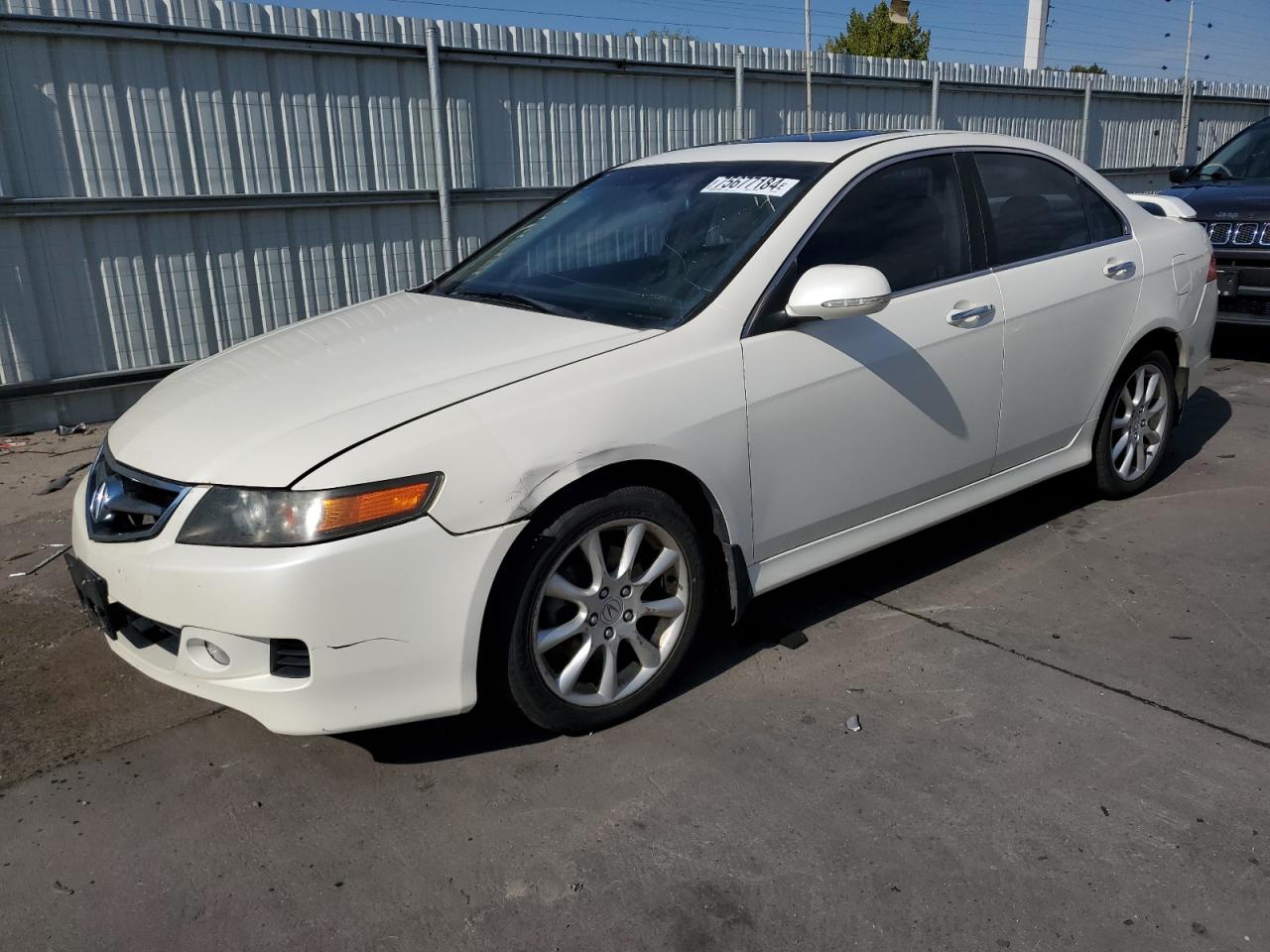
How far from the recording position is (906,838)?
2699 millimetres

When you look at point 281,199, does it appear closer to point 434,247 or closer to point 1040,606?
point 434,247

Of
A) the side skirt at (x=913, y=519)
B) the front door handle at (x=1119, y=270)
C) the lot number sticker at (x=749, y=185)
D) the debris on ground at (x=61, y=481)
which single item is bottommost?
the debris on ground at (x=61, y=481)

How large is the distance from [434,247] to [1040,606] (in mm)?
5990

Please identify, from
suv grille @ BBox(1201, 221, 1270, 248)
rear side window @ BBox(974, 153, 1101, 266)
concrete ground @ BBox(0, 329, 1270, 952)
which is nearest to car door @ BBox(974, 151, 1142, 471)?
rear side window @ BBox(974, 153, 1101, 266)

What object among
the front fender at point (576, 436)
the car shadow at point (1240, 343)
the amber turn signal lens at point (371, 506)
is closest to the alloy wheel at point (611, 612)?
the front fender at point (576, 436)

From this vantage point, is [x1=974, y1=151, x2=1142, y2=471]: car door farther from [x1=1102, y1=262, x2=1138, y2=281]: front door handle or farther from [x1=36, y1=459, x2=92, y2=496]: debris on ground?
[x1=36, y1=459, x2=92, y2=496]: debris on ground

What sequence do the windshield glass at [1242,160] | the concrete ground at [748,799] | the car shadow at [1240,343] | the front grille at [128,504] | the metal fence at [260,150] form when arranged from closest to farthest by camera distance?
the concrete ground at [748,799] < the front grille at [128,504] < the metal fence at [260,150] < the car shadow at [1240,343] < the windshield glass at [1242,160]

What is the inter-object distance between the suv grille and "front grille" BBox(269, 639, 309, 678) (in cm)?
717

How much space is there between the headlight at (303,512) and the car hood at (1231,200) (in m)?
7.09

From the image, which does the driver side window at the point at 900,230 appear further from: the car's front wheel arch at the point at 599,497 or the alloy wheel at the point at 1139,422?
the alloy wheel at the point at 1139,422

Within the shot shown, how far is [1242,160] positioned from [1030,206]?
19.6 ft

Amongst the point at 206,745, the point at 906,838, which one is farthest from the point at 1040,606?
the point at 206,745

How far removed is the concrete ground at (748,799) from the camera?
8.07ft

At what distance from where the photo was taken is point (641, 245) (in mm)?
3834
